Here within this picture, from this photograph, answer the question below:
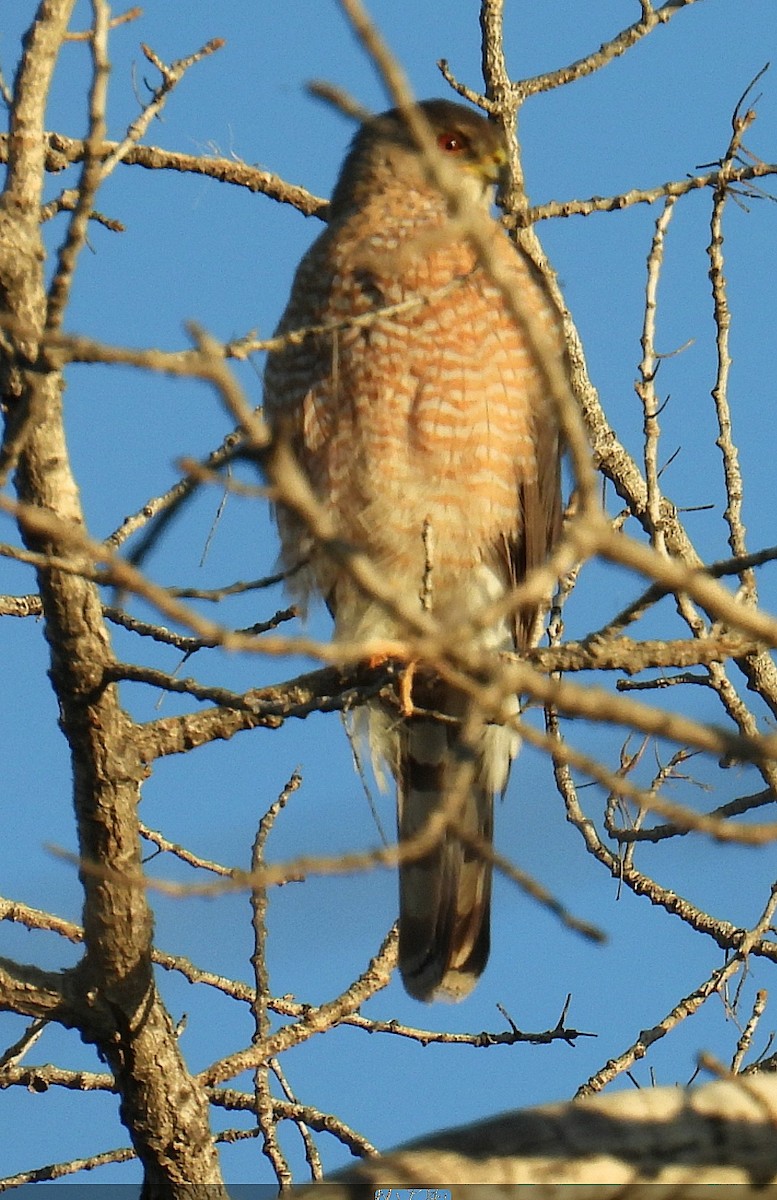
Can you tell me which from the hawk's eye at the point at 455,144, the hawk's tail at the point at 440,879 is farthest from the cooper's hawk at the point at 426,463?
the hawk's eye at the point at 455,144

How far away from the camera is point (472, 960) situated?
4473 mm

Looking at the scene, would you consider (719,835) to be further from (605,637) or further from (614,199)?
(614,199)

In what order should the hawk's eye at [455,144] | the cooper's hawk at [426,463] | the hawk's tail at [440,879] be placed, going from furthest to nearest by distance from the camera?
the hawk's eye at [455,144] → the hawk's tail at [440,879] → the cooper's hawk at [426,463]

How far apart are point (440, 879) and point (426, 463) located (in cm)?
119

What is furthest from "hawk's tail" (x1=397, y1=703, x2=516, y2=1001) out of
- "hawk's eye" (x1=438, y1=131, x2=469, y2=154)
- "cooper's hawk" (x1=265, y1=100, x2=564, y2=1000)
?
A: "hawk's eye" (x1=438, y1=131, x2=469, y2=154)

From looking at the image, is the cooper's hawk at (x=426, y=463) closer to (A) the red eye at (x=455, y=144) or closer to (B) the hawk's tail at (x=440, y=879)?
(B) the hawk's tail at (x=440, y=879)

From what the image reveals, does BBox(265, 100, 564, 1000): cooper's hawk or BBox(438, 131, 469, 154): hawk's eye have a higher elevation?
BBox(438, 131, 469, 154): hawk's eye

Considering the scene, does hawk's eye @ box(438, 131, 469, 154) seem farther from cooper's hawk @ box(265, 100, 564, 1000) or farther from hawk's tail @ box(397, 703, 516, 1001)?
hawk's tail @ box(397, 703, 516, 1001)

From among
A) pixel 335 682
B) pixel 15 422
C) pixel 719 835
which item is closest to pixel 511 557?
pixel 335 682

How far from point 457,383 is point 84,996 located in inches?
78.0

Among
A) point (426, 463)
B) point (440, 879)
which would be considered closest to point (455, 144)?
point (426, 463)

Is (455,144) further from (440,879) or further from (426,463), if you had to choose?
(440,879)

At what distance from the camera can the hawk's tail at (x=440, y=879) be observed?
4.41 m

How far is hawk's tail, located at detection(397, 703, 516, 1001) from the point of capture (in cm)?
441
